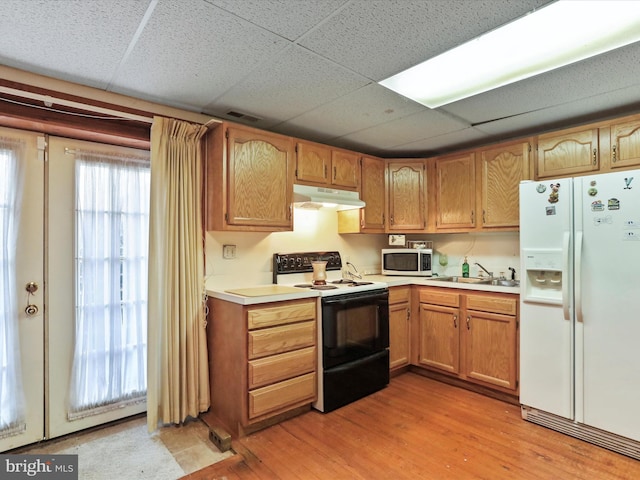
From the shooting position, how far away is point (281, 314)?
2.52 meters

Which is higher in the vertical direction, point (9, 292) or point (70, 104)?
point (70, 104)

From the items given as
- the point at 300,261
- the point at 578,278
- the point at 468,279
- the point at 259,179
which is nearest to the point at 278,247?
the point at 300,261

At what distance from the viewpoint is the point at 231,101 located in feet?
8.34

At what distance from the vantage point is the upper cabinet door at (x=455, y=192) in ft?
11.2

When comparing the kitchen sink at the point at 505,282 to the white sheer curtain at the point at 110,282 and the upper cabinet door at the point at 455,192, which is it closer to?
the upper cabinet door at the point at 455,192

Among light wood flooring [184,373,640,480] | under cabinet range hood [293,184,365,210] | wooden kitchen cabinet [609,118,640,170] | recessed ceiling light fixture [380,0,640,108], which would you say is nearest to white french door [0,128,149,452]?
light wood flooring [184,373,640,480]

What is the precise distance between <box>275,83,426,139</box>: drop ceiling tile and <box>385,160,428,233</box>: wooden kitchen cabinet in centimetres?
83

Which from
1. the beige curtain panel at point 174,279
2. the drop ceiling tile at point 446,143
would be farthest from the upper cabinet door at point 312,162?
the drop ceiling tile at point 446,143

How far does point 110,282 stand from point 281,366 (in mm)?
1342

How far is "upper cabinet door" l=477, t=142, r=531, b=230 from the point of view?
3066 mm

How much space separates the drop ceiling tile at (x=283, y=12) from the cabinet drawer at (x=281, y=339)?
5.84 ft

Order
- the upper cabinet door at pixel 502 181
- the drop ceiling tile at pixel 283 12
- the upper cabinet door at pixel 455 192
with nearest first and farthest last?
the drop ceiling tile at pixel 283 12
the upper cabinet door at pixel 502 181
the upper cabinet door at pixel 455 192

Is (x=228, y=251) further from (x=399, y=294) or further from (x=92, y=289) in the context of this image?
(x=399, y=294)

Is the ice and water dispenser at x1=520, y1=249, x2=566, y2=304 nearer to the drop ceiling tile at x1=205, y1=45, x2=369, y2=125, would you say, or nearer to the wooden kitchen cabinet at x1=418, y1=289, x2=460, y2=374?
the wooden kitchen cabinet at x1=418, y1=289, x2=460, y2=374
